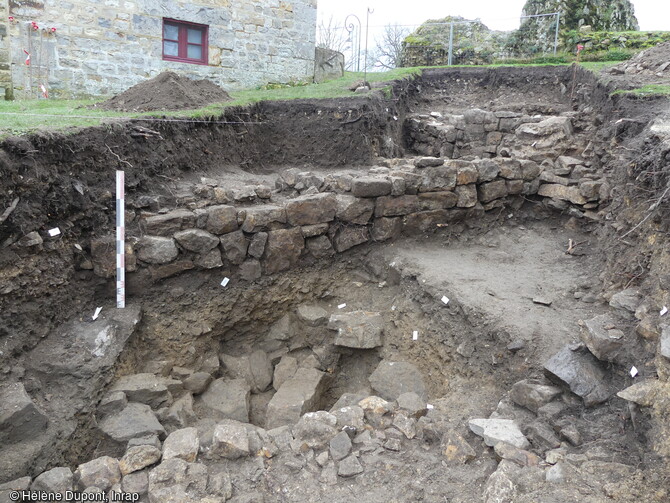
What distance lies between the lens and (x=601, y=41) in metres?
13.1

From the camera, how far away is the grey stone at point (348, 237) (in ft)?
22.6

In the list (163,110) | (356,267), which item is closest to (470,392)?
(356,267)

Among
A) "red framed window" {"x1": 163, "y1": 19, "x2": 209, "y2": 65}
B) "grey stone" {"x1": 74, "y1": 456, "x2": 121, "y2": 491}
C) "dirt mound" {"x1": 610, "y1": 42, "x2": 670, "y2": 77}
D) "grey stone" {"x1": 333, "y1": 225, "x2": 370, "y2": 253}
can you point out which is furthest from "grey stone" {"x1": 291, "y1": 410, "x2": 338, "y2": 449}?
"red framed window" {"x1": 163, "y1": 19, "x2": 209, "y2": 65}

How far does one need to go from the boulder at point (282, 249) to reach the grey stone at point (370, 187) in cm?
100

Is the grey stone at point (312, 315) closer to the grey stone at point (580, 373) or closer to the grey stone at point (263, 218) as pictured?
the grey stone at point (263, 218)

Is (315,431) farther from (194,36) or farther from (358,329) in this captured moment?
(194,36)

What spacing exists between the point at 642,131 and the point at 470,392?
423 centimetres

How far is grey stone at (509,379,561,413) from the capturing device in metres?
4.15

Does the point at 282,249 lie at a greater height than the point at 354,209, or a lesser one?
lesser

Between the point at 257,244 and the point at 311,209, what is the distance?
88cm

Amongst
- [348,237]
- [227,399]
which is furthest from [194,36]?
[227,399]

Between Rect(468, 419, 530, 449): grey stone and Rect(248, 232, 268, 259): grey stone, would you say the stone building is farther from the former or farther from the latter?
Rect(468, 419, 530, 449): grey stone

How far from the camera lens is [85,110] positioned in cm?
761

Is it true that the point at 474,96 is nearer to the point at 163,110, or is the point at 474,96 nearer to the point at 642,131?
the point at 642,131
